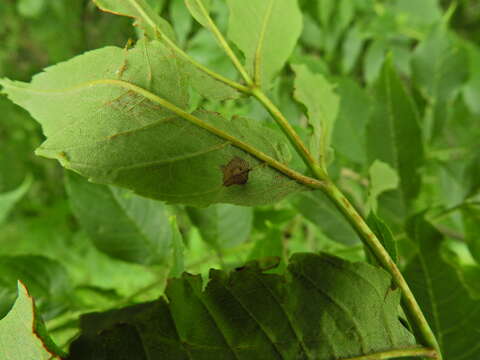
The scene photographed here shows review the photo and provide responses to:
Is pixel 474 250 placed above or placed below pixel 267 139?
below

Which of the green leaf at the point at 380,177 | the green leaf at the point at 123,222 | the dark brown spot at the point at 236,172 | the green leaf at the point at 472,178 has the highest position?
the dark brown spot at the point at 236,172

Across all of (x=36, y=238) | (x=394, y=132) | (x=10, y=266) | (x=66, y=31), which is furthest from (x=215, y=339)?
(x=66, y=31)

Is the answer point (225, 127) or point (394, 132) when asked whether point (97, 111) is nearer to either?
point (225, 127)

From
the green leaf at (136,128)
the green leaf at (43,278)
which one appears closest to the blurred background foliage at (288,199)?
the green leaf at (43,278)

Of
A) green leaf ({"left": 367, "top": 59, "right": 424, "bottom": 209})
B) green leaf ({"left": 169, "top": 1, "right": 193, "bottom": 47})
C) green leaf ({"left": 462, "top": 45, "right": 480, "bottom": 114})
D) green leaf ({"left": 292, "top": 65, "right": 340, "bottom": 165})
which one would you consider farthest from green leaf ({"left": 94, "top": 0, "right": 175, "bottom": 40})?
green leaf ({"left": 462, "top": 45, "right": 480, "bottom": 114})

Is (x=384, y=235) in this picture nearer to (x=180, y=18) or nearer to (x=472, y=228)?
(x=472, y=228)

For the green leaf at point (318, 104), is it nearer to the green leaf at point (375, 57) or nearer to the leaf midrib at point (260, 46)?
the leaf midrib at point (260, 46)
